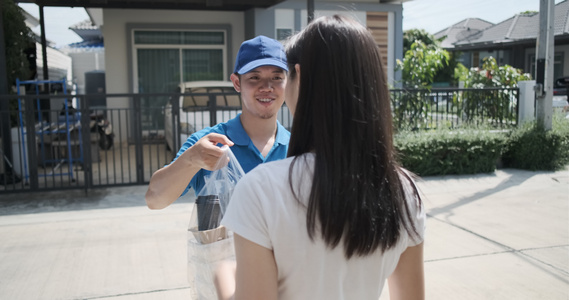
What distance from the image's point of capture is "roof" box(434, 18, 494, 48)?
3669cm

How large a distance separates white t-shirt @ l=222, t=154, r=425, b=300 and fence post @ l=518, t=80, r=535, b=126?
27.4ft

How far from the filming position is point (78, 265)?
4.18 metres

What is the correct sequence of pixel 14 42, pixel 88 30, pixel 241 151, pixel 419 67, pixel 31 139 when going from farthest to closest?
pixel 88 30, pixel 419 67, pixel 14 42, pixel 31 139, pixel 241 151

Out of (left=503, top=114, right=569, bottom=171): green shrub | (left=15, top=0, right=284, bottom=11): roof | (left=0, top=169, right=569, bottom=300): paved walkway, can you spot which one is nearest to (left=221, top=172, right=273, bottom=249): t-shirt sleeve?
(left=0, top=169, right=569, bottom=300): paved walkway

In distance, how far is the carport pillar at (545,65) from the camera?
7766mm

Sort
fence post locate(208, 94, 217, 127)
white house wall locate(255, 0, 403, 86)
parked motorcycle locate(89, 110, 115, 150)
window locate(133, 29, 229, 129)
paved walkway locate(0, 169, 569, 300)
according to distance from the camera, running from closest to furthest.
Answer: paved walkway locate(0, 169, 569, 300)
fence post locate(208, 94, 217, 127)
parked motorcycle locate(89, 110, 115, 150)
white house wall locate(255, 0, 403, 86)
window locate(133, 29, 229, 129)

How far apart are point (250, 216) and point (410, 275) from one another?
51cm

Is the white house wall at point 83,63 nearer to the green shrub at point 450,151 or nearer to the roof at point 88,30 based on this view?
the roof at point 88,30

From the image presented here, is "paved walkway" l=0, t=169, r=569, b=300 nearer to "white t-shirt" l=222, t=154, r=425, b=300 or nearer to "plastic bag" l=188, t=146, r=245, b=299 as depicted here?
Result: "plastic bag" l=188, t=146, r=245, b=299

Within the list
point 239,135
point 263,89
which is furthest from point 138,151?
point 263,89

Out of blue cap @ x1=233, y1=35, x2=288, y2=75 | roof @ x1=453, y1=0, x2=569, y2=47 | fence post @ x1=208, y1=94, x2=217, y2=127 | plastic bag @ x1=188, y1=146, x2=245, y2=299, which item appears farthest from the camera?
roof @ x1=453, y1=0, x2=569, y2=47

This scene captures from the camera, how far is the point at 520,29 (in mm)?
27469

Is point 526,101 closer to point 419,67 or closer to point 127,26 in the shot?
point 419,67

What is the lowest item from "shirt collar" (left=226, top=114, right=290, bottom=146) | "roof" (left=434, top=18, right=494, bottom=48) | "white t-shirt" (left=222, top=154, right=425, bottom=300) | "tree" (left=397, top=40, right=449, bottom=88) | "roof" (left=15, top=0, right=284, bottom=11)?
"white t-shirt" (left=222, top=154, right=425, bottom=300)
